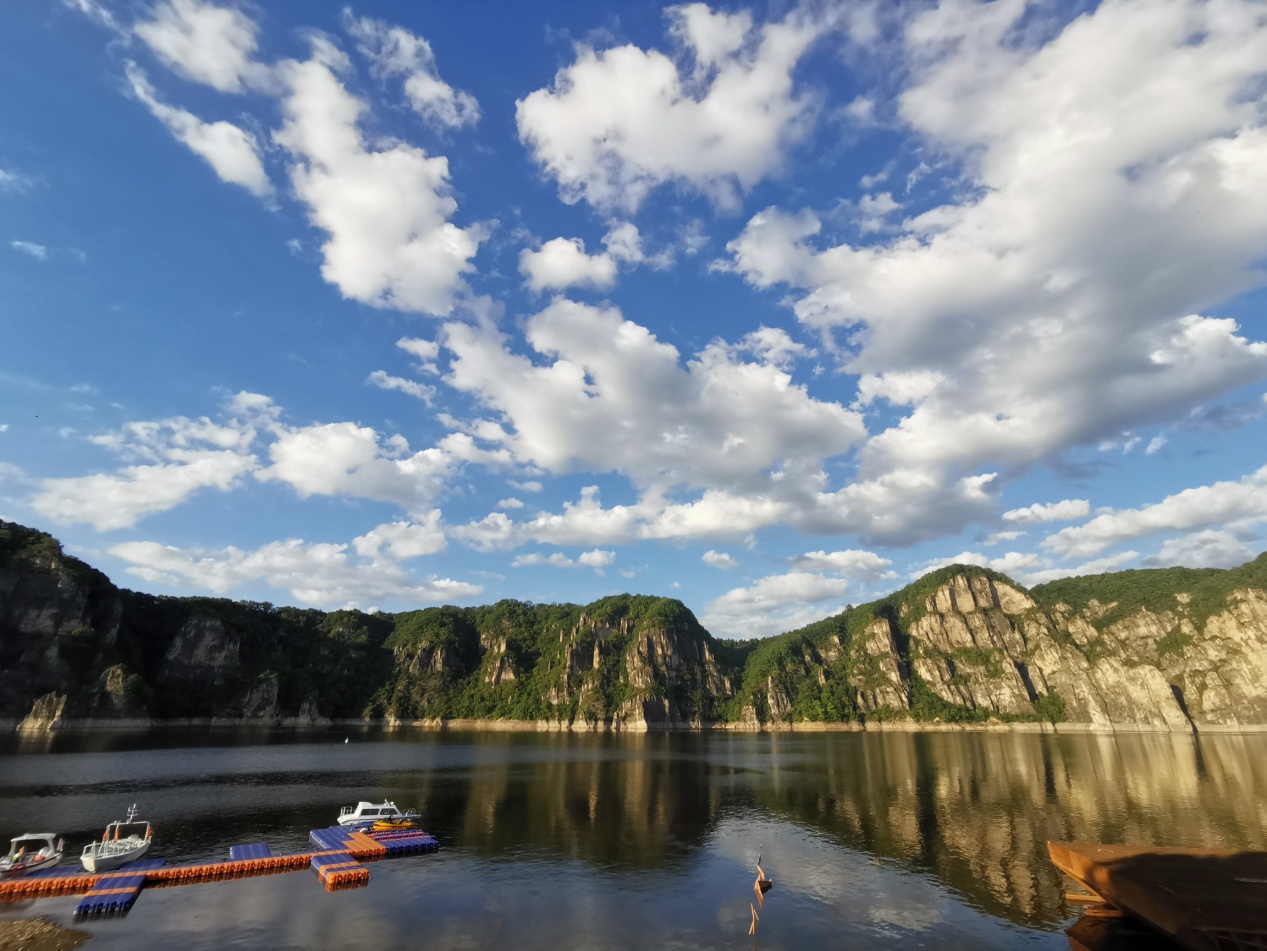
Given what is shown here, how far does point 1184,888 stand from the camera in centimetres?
3597

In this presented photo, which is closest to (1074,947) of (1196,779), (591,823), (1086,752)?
(591,823)

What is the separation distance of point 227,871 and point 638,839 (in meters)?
36.9

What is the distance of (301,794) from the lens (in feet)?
290

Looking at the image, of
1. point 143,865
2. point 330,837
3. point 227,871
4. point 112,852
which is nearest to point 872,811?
point 330,837

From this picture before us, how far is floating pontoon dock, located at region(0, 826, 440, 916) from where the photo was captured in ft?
142

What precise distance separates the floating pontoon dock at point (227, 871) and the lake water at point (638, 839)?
143 centimetres

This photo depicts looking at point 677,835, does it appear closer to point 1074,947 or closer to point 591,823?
point 591,823

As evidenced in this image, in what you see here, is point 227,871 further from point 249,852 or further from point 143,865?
point 143,865

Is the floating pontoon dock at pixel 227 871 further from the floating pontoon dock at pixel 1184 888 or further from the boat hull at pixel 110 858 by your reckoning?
the floating pontoon dock at pixel 1184 888

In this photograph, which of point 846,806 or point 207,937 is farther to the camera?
point 846,806

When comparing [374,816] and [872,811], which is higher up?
[374,816]

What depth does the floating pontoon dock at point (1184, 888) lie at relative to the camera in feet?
101

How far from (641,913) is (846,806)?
53.5m

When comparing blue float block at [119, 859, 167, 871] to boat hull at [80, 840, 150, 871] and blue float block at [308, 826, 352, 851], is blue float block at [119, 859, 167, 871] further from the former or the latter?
blue float block at [308, 826, 352, 851]
